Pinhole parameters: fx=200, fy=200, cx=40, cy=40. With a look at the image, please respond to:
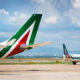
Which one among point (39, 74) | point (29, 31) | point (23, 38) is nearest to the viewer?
point (39, 74)

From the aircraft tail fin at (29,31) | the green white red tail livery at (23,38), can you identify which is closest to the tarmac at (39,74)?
the green white red tail livery at (23,38)

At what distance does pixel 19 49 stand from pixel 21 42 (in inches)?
46.9

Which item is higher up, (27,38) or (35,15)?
(35,15)

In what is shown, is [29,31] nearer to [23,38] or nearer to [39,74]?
[23,38]

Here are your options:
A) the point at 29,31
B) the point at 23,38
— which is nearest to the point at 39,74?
the point at 23,38

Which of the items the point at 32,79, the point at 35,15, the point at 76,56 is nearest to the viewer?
the point at 32,79

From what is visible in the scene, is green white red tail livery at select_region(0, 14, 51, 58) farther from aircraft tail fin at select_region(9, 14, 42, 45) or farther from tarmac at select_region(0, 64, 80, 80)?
tarmac at select_region(0, 64, 80, 80)

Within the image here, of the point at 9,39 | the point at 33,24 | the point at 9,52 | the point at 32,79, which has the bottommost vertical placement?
the point at 32,79

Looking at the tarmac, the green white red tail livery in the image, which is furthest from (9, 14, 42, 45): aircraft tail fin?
the tarmac

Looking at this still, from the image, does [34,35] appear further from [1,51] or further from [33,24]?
[1,51]

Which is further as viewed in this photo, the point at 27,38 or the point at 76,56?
the point at 76,56

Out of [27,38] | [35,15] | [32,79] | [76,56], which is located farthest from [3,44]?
[76,56]

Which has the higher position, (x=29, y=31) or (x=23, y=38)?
(x=29, y=31)

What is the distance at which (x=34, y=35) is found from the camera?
2998 centimetres
